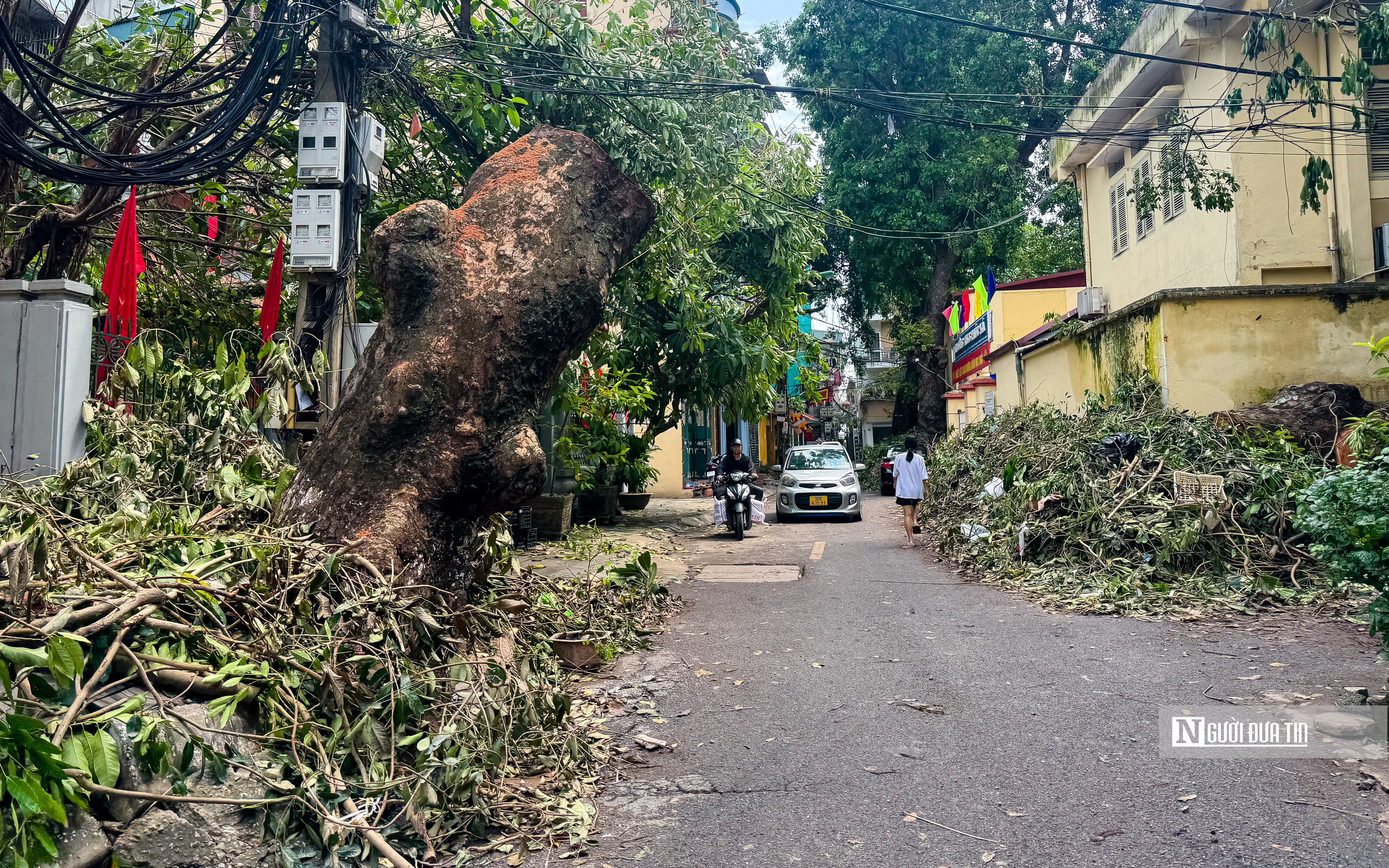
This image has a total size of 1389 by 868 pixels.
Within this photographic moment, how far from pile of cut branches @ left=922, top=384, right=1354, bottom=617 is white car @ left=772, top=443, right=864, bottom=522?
6475 millimetres

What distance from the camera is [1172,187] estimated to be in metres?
11.4

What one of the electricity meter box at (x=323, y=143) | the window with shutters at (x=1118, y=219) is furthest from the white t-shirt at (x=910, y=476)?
the electricity meter box at (x=323, y=143)

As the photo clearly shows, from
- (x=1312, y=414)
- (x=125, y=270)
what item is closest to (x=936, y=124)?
(x=1312, y=414)

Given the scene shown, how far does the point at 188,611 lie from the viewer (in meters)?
3.84

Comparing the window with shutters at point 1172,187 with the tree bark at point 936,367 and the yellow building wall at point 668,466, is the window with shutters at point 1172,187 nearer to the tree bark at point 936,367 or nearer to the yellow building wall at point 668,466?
the yellow building wall at point 668,466

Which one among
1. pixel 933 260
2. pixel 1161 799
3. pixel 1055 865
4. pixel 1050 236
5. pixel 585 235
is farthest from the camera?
pixel 1050 236

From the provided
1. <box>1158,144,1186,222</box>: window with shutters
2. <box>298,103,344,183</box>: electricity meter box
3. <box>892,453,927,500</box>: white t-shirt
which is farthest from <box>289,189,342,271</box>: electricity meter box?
<box>1158,144,1186,222</box>: window with shutters

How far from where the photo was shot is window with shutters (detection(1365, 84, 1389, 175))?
1191cm

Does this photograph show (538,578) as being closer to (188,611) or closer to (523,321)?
(523,321)

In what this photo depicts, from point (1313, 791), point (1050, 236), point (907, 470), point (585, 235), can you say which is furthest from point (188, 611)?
point (1050, 236)

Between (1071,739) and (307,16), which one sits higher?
(307,16)

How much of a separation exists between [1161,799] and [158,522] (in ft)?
16.4

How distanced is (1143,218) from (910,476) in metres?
5.96

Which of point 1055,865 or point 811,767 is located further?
Answer: point 811,767
